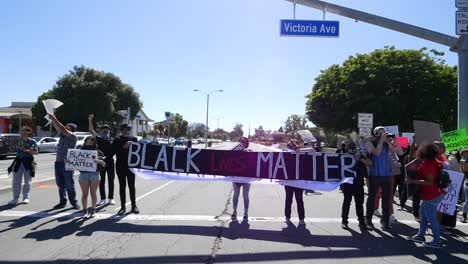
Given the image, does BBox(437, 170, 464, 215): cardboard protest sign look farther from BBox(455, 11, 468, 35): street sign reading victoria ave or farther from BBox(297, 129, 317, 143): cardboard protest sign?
BBox(455, 11, 468, 35): street sign reading victoria ave

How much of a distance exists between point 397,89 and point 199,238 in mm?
34314

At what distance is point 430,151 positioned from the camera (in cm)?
761

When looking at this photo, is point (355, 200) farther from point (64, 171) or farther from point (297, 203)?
point (64, 171)

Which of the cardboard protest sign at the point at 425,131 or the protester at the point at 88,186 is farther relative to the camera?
the cardboard protest sign at the point at 425,131

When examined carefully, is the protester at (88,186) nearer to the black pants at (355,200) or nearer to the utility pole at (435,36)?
the black pants at (355,200)

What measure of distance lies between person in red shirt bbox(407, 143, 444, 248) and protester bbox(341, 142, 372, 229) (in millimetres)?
1430

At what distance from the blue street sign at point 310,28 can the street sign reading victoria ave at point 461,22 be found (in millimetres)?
3274

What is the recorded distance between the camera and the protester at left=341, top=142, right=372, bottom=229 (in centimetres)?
904

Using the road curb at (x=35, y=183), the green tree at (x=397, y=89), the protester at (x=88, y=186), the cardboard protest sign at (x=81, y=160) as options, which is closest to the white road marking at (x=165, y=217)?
the protester at (x=88, y=186)

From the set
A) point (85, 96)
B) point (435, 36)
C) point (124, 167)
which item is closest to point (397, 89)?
point (435, 36)

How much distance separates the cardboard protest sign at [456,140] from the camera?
1151 cm

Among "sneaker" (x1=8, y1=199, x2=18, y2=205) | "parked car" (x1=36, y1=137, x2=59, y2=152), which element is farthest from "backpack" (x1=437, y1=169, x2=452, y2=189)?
"parked car" (x1=36, y1=137, x2=59, y2=152)

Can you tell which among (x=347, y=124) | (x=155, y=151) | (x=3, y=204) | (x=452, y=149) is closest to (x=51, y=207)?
(x=3, y=204)

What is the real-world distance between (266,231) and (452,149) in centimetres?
623
